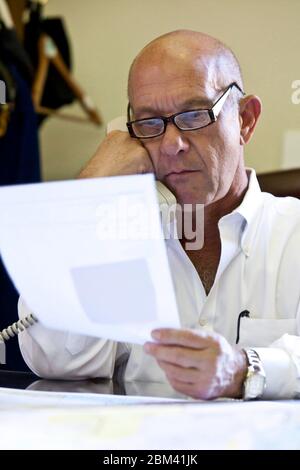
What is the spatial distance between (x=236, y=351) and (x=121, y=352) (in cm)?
33

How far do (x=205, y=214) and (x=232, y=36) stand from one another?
15.6 inches

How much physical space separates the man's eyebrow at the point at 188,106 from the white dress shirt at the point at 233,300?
18 centimetres

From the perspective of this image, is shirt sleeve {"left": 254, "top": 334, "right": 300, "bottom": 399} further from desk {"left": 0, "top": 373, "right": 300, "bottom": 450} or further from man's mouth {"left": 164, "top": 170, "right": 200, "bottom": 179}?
man's mouth {"left": 164, "top": 170, "right": 200, "bottom": 179}

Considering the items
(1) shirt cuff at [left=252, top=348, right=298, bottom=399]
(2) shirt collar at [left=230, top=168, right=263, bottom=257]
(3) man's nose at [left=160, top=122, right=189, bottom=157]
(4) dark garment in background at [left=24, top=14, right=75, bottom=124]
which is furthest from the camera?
(4) dark garment in background at [left=24, top=14, right=75, bottom=124]

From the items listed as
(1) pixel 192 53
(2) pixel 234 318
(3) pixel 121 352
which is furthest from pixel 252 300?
(1) pixel 192 53

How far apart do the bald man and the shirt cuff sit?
7 cm

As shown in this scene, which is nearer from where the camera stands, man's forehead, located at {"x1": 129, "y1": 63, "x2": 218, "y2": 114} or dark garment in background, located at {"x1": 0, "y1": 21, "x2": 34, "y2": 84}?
man's forehead, located at {"x1": 129, "y1": 63, "x2": 218, "y2": 114}

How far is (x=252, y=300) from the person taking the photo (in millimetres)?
1080

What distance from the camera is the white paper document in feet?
2.14

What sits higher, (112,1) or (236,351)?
(112,1)

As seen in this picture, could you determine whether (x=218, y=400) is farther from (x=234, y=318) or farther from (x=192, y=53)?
(x=192, y=53)

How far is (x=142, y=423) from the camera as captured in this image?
0.64 metres

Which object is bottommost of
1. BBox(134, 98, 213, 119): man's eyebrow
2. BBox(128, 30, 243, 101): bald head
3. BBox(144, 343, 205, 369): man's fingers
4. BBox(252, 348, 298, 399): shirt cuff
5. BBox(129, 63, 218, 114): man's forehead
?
BBox(252, 348, 298, 399): shirt cuff

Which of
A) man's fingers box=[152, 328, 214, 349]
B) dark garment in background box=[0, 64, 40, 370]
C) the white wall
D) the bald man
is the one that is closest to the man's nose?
the bald man
